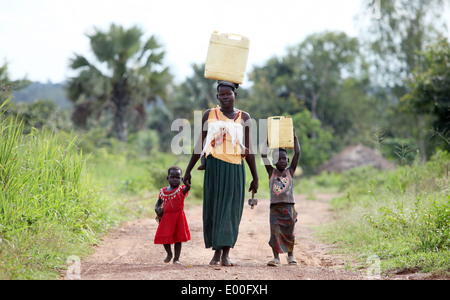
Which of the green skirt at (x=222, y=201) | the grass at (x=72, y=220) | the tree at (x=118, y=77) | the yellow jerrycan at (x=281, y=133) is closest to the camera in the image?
the grass at (x=72, y=220)

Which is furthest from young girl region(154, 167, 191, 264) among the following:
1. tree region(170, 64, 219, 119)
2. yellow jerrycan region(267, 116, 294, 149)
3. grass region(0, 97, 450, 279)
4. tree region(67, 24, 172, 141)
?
tree region(170, 64, 219, 119)

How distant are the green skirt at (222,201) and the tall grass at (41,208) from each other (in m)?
1.55

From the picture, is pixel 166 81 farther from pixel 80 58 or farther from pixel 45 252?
pixel 45 252

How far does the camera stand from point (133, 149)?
21016 millimetres

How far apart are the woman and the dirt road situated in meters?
0.39

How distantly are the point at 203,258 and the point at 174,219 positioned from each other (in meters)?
0.75

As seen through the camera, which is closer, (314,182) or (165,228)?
(165,228)

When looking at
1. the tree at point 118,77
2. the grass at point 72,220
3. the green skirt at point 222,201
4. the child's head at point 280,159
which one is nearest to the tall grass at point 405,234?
the grass at point 72,220

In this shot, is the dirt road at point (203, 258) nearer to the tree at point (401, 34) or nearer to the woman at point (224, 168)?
the woman at point (224, 168)

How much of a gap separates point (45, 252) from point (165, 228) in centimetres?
126

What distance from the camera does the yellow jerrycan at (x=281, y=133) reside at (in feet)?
17.5

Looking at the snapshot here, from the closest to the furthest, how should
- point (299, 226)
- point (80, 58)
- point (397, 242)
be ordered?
point (397, 242)
point (299, 226)
point (80, 58)
